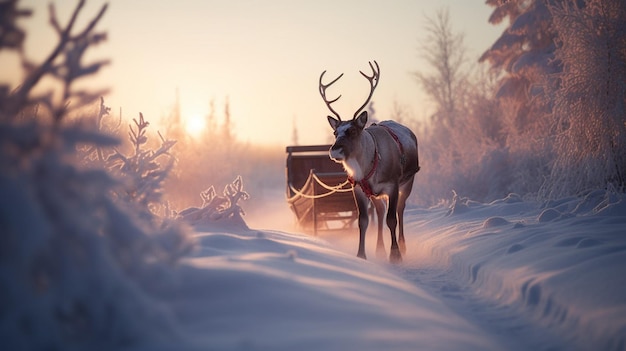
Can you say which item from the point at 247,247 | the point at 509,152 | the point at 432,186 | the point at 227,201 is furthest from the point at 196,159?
the point at 247,247

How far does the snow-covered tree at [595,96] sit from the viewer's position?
8477mm

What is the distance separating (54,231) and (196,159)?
99.5ft

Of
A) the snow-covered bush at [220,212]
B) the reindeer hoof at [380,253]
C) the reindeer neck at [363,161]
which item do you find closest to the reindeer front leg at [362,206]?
Answer: the reindeer neck at [363,161]

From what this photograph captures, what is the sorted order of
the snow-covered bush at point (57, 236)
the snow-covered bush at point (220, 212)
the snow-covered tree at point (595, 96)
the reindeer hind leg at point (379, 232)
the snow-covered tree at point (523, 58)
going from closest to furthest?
1. the snow-covered bush at point (57, 236)
2. the snow-covered bush at point (220, 212)
3. the reindeer hind leg at point (379, 232)
4. the snow-covered tree at point (595, 96)
5. the snow-covered tree at point (523, 58)

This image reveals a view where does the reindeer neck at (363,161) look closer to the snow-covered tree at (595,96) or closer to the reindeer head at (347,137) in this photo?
the reindeer head at (347,137)

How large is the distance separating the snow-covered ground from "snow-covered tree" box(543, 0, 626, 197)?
8.67 ft

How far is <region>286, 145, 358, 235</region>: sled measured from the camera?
10023mm

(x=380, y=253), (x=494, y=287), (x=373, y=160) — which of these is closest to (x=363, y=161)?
(x=373, y=160)

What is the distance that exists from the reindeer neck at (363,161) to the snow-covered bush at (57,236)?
4975 millimetres

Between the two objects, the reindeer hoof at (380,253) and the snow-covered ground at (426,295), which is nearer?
the snow-covered ground at (426,295)

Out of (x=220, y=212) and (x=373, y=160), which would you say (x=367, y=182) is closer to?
(x=373, y=160)

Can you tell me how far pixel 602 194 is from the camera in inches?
323

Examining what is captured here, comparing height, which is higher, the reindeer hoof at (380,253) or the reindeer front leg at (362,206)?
the reindeer front leg at (362,206)

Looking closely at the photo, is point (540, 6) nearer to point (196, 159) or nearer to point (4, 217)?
point (4, 217)
